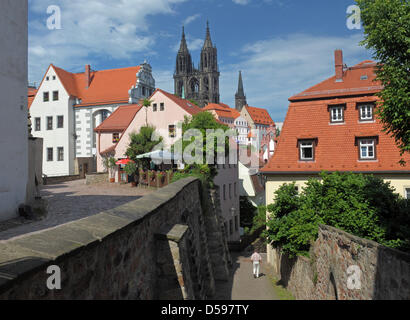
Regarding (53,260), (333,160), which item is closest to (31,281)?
(53,260)

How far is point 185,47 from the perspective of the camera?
140000 millimetres

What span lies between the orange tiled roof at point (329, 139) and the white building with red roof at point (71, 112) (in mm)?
22339

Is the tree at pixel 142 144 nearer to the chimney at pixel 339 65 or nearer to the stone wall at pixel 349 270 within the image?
the chimney at pixel 339 65

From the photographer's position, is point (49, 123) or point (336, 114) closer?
point (336, 114)

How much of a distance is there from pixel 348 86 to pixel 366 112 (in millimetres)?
2741

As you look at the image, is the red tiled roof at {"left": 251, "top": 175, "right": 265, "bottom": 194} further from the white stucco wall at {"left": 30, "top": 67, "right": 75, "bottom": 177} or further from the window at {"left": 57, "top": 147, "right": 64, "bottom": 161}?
the window at {"left": 57, "top": 147, "right": 64, "bottom": 161}

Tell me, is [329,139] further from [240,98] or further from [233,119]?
[240,98]

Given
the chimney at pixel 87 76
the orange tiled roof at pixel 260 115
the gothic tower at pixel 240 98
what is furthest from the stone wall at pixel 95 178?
the gothic tower at pixel 240 98

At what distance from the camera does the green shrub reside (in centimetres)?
1161

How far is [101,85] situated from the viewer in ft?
139

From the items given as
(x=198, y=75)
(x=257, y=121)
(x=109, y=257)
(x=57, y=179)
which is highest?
(x=198, y=75)

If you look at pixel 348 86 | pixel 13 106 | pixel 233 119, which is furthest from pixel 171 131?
pixel 233 119

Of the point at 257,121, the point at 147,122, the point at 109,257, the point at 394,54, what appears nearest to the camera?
the point at 109,257

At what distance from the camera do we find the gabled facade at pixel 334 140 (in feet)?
64.0
